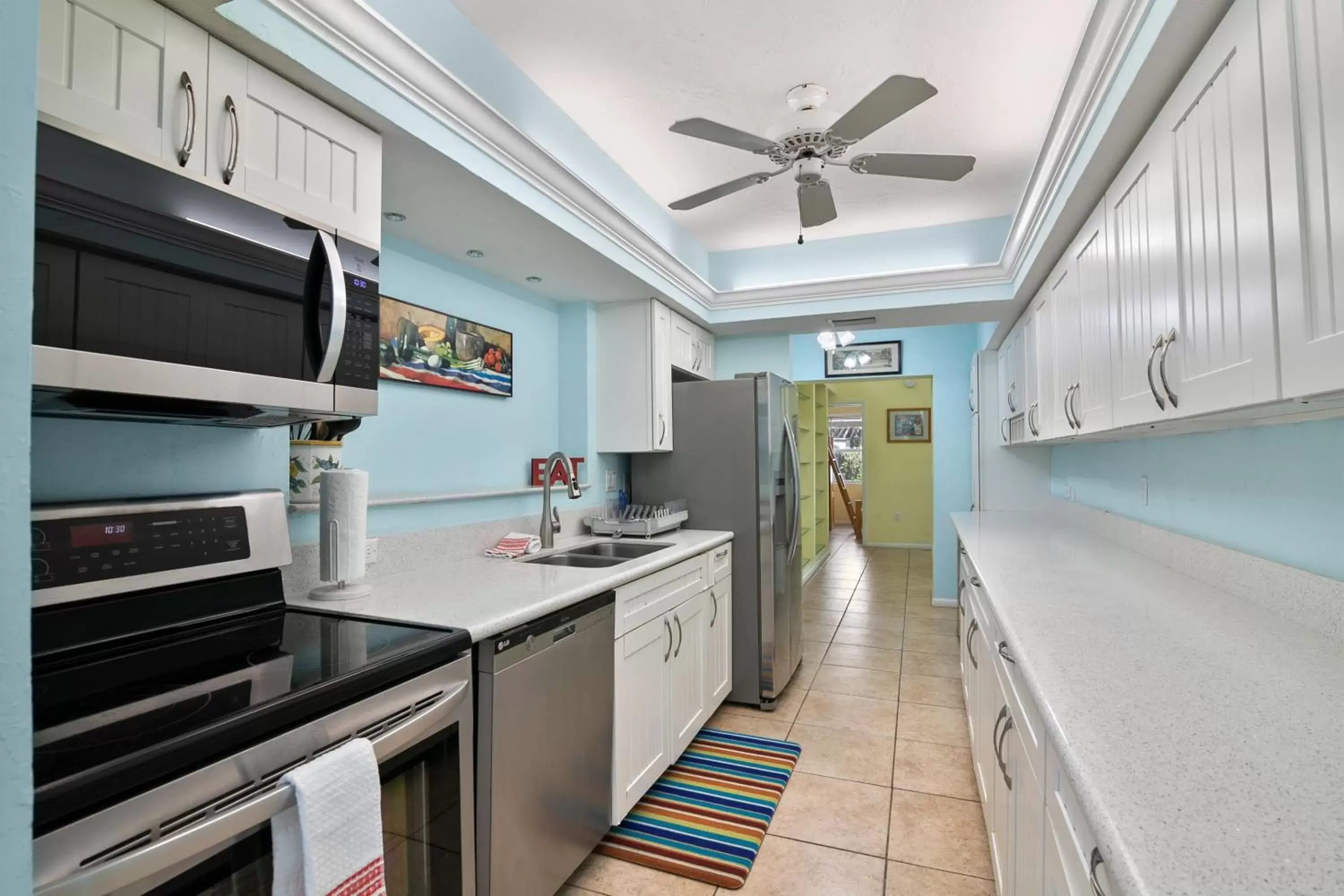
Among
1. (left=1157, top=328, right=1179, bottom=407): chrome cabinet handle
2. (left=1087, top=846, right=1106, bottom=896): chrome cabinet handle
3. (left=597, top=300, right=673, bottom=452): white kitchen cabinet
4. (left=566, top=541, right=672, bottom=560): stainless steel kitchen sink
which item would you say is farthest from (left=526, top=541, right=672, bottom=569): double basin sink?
(left=1087, top=846, right=1106, bottom=896): chrome cabinet handle

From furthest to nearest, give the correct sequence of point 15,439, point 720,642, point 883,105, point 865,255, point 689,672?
point 865,255
point 720,642
point 689,672
point 883,105
point 15,439

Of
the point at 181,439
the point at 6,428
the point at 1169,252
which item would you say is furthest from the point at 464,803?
the point at 1169,252

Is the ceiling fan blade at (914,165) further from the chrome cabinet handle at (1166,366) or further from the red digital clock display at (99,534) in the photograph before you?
the red digital clock display at (99,534)

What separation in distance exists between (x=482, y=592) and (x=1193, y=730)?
167 centimetres

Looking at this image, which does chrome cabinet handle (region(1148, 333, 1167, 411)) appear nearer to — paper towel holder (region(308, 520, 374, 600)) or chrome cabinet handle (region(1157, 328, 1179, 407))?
chrome cabinet handle (region(1157, 328, 1179, 407))

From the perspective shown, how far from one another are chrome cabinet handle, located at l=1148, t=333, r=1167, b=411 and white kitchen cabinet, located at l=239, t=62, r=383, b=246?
1.95 metres

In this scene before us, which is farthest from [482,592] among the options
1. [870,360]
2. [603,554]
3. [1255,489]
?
[870,360]

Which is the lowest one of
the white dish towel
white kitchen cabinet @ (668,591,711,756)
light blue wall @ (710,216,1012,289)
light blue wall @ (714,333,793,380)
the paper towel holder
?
white kitchen cabinet @ (668,591,711,756)

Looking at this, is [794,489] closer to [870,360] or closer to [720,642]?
[720,642]

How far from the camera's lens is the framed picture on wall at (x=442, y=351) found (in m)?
2.33

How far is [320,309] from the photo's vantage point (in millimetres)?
1445

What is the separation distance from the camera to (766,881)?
2027 mm

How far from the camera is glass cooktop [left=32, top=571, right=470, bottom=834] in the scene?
822 mm

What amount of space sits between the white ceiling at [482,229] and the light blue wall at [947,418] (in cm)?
307
